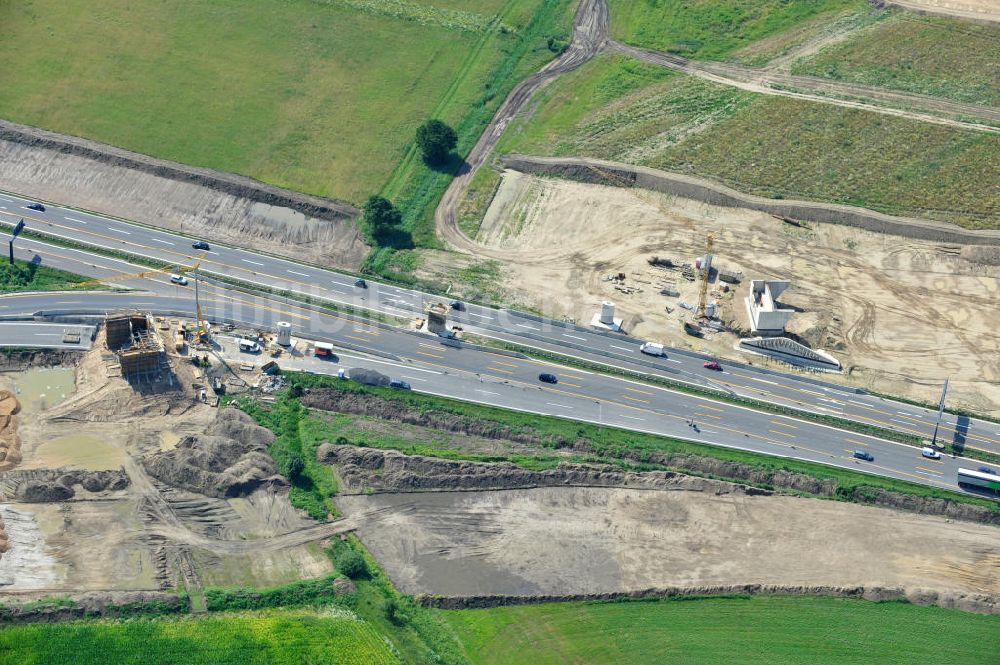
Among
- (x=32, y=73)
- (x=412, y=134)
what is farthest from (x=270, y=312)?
(x=32, y=73)

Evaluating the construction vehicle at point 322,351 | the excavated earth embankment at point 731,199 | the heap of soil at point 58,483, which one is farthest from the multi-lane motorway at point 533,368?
the excavated earth embankment at point 731,199

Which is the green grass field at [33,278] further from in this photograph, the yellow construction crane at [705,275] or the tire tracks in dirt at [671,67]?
the yellow construction crane at [705,275]

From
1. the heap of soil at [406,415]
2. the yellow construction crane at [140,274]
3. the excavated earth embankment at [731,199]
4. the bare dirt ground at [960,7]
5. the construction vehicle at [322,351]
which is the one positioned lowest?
the heap of soil at [406,415]

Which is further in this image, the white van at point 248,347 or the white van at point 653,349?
the white van at point 653,349

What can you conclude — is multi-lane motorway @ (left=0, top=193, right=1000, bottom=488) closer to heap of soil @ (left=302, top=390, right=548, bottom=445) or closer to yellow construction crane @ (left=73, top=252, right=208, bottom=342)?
yellow construction crane @ (left=73, top=252, right=208, bottom=342)

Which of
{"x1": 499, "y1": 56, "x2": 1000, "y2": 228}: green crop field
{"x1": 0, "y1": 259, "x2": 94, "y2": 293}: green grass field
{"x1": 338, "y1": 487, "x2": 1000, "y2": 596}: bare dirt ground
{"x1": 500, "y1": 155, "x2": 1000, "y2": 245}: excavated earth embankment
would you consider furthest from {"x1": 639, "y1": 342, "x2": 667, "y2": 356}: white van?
{"x1": 0, "y1": 259, "x2": 94, "y2": 293}: green grass field

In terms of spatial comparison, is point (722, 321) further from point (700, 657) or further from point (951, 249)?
point (700, 657)
